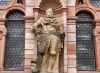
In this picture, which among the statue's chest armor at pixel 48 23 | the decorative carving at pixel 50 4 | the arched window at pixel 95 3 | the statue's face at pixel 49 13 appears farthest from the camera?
the arched window at pixel 95 3

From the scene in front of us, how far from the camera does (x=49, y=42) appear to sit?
1466 cm

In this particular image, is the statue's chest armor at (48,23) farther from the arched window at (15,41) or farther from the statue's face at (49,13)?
the arched window at (15,41)

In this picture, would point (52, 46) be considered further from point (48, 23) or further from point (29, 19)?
point (29, 19)

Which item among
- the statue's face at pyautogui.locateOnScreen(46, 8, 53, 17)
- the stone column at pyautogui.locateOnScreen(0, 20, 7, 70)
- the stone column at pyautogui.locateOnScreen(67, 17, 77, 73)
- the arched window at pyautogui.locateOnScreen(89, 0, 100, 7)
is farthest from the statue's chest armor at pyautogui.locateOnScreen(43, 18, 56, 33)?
the arched window at pyautogui.locateOnScreen(89, 0, 100, 7)

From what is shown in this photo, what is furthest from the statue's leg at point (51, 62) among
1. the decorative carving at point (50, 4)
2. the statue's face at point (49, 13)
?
the decorative carving at point (50, 4)

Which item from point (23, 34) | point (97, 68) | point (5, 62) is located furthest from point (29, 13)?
point (97, 68)

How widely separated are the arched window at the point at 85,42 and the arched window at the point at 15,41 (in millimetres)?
2374

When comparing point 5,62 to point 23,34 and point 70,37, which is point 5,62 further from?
point 70,37

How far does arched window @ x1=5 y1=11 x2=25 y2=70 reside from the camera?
1592 cm

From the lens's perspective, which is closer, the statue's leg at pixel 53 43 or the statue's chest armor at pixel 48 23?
the statue's leg at pixel 53 43

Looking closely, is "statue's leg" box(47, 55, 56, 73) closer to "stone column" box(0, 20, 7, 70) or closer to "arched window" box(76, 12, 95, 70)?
"arched window" box(76, 12, 95, 70)

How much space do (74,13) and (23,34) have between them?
7.76 ft

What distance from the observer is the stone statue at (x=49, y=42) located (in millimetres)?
14602

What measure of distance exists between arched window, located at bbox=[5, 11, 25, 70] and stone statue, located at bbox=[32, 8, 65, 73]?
4.62 ft
